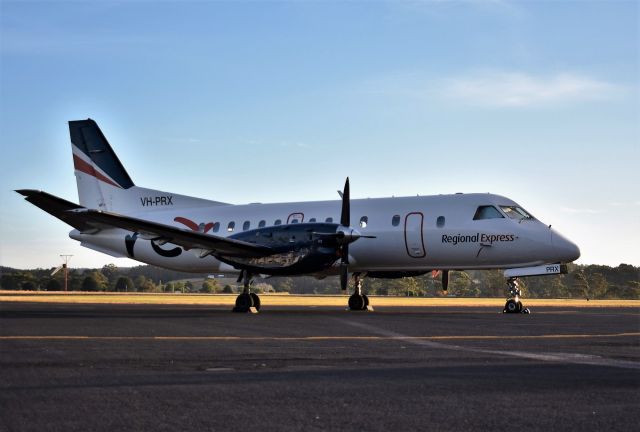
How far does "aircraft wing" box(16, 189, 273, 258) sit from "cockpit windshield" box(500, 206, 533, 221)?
8.53 m

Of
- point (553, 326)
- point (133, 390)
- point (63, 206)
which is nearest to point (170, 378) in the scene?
point (133, 390)

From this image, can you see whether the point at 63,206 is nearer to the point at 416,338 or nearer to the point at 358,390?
the point at 416,338

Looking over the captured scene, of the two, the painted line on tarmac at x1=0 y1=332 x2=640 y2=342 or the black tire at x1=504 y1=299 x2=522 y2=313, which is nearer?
the painted line on tarmac at x1=0 y1=332 x2=640 y2=342

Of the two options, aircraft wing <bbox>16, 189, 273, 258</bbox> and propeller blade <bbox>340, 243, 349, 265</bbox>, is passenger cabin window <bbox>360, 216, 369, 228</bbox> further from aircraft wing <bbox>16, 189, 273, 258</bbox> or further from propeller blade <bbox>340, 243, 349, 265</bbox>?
aircraft wing <bbox>16, 189, 273, 258</bbox>

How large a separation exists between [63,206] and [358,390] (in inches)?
776

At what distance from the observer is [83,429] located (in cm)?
618

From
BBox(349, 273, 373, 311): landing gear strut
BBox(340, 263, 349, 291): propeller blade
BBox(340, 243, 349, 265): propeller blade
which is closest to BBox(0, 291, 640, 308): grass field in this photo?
BBox(349, 273, 373, 311): landing gear strut

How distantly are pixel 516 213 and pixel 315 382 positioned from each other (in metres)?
21.1

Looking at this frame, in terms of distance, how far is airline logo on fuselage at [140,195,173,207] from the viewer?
36344mm

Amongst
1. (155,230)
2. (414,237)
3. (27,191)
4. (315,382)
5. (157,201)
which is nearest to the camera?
(315,382)

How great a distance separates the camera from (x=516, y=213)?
28.7m

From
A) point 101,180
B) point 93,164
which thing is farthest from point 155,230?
point 93,164

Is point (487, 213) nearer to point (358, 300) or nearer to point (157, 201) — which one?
point (358, 300)

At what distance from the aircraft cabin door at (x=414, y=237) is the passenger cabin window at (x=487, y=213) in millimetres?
1996
